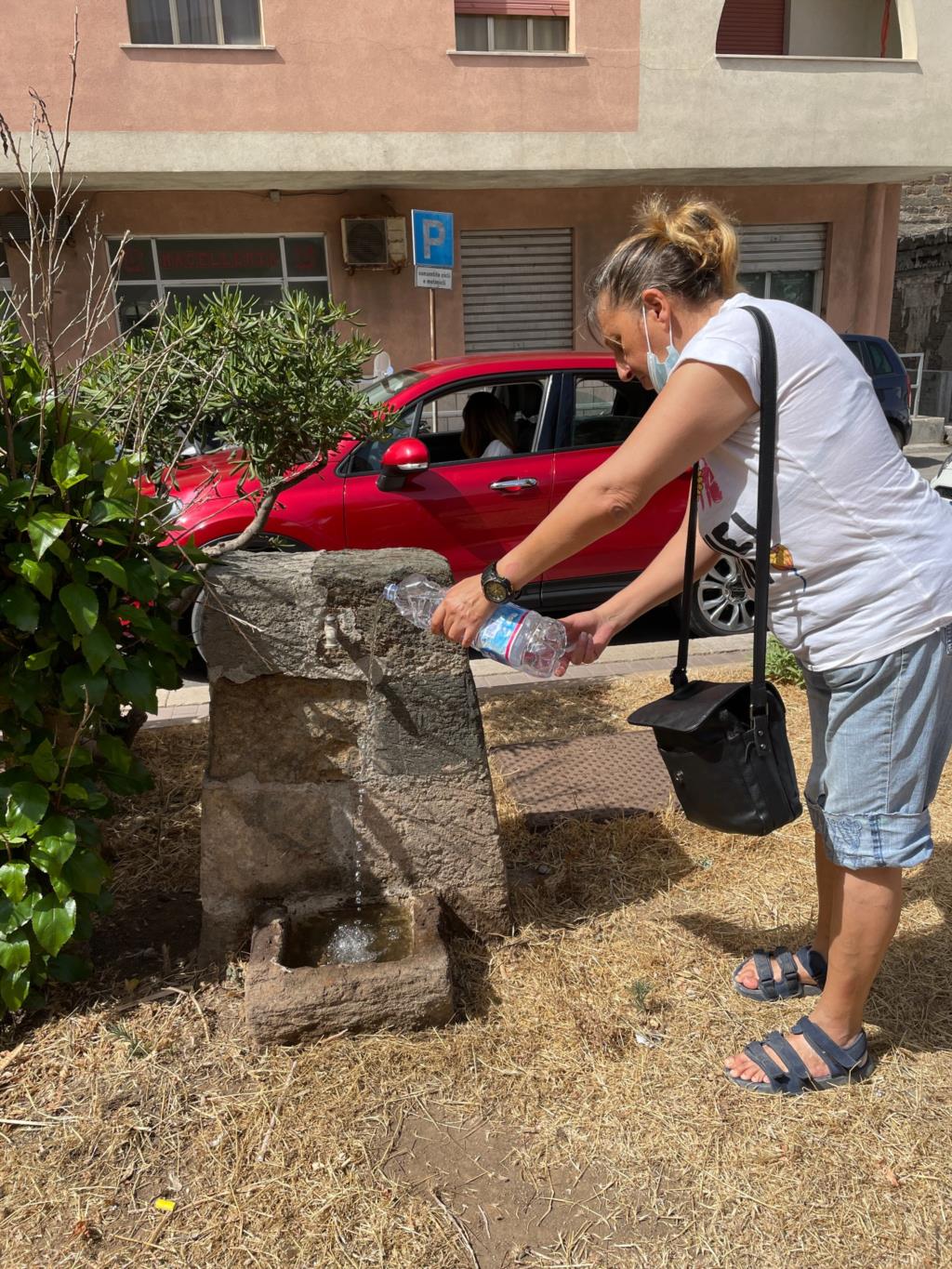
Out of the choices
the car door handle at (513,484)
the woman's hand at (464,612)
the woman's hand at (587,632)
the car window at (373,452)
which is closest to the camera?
the woman's hand at (464,612)

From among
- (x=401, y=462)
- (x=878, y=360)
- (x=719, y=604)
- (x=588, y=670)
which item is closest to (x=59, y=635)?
(x=401, y=462)

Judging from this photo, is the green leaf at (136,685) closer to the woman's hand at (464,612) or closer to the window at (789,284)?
the woman's hand at (464,612)

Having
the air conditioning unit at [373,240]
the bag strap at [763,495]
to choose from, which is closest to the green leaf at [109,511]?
the bag strap at [763,495]

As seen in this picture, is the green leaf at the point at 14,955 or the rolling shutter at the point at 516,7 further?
the rolling shutter at the point at 516,7

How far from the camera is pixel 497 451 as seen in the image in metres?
5.97

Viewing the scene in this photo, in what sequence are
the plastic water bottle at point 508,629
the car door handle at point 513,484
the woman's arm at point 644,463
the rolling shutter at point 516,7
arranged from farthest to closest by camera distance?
the rolling shutter at point 516,7, the car door handle at point 513,484, the plastic water bottle at point 508,629, the woman's arm at point 644,463

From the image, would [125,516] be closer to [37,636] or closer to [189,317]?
[37,636]

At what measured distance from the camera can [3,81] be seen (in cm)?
1075

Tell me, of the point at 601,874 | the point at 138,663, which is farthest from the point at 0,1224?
the point at 601,874

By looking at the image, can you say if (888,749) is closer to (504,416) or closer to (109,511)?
(109,511)

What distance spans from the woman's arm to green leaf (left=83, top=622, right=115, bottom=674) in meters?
0.87

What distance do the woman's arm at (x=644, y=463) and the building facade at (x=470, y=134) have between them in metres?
10.7

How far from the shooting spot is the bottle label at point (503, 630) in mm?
2242

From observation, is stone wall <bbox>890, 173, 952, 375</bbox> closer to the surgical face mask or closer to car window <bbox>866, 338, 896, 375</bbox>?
car window <bbox>866, 338, 896, 375</bbox>
